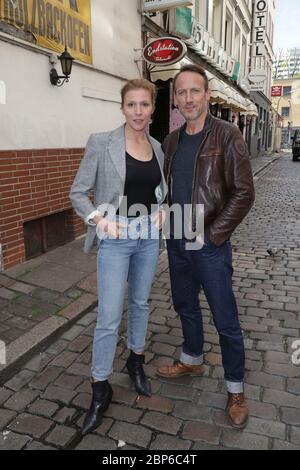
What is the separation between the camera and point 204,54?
1304 centimetres

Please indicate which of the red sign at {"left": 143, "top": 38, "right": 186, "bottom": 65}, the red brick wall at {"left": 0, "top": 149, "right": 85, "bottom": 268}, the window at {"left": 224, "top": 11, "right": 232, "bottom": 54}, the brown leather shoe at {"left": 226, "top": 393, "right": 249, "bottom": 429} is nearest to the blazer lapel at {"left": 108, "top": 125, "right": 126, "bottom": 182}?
the brown leather shoe at {"left": 226, "top": 393, "right": 249, "bottom": 429}

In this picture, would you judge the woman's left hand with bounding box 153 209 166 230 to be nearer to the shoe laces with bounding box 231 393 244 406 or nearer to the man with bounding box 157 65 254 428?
the man with bounding box 157 65 254 428

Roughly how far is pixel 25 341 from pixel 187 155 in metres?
2.10

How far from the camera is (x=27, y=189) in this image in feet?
16.4

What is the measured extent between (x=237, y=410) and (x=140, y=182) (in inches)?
62.4

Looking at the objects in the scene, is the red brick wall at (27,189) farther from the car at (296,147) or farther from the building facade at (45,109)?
the car at (296,147)

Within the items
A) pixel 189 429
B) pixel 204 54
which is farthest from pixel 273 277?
pixel 204 54

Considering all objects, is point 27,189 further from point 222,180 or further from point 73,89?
point 222,180

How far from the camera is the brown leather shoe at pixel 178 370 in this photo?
9.71ft

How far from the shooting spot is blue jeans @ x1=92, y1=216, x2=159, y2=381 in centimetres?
239

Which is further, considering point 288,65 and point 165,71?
point 288,65

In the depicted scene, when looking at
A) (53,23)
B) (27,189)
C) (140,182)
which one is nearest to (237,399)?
(140,182)

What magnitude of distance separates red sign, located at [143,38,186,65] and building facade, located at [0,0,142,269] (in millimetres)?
999

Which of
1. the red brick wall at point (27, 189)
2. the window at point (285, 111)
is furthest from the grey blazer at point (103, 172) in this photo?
the window at point (285, 111)
